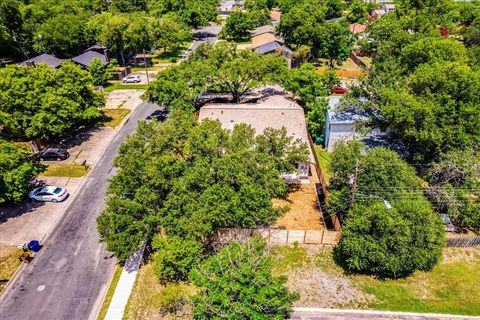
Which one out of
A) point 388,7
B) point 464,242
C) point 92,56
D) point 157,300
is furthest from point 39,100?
point 388,7

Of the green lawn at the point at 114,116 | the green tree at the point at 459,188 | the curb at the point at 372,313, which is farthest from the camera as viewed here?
the green lawn at the point at 114,116

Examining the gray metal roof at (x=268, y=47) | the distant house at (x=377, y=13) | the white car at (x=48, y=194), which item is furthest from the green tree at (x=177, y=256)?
the distant house at (x=377, y=13)

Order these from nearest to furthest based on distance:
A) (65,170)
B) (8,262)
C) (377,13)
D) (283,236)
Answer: (8,262) → (283,236) → (65,170) → (377,13)

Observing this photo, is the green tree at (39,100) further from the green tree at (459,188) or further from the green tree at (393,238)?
the green tree at (459,188)

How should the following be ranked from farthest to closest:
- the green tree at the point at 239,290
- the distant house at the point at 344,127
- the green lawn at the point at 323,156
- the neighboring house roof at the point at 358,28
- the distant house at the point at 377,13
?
the distant house at the point at 377,13, the neighboring house roof at the point at 358,28, the distant house at the point at 344,127, the green lawn at the point at 323,156, the green tree at the point at 239,290

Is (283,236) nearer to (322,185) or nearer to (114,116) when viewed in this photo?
(322,185)

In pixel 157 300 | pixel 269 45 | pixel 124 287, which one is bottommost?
pixel 157 300
